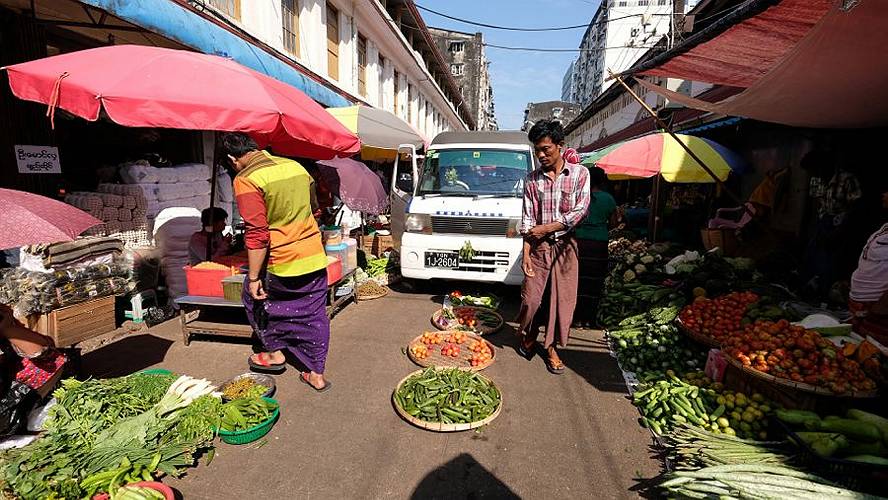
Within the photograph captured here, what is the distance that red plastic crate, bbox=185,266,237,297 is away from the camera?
4492 mm

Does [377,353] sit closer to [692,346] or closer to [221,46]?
[692,346]

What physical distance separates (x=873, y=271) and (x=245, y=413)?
5.16 metres

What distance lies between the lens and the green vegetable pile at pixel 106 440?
230 centimetres

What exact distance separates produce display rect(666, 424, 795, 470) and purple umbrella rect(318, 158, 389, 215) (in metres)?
6.25

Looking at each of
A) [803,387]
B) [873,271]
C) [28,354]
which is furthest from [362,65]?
[803,387]

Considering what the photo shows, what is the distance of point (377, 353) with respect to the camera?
4.57 meters

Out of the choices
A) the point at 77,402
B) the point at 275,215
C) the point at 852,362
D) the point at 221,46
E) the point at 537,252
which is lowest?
the point at 77,402

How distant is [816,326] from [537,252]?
246 centimetres

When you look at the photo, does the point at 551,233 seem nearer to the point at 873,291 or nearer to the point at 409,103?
the point at 873,291

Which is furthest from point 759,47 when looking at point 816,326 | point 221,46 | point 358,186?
point 221,46

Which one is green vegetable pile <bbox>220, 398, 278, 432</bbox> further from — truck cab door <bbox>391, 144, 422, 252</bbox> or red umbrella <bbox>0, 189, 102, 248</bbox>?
truck cab door <bbox>391, 144, 422, 252</bbox>

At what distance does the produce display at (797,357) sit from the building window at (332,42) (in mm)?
13080

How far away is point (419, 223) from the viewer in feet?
20.2

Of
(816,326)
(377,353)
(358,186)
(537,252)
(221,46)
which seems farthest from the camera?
(358,186)
